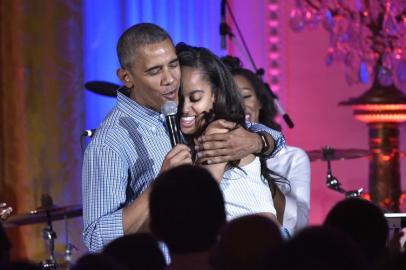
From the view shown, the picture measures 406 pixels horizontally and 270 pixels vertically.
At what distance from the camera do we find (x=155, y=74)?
3318 millimetres

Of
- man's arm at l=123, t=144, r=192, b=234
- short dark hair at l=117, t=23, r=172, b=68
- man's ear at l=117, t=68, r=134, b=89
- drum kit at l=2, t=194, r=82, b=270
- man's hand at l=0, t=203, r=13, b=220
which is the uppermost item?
short dark hair at l=117, t=23, r=172, b=68

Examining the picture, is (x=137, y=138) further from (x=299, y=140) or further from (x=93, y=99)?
(x=299, y=140)

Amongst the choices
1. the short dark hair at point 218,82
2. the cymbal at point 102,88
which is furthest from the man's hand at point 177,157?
the cymbal at point 102,88

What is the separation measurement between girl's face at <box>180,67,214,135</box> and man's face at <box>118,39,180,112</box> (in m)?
0.11

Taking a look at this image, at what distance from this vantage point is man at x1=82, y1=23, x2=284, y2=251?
124 inches

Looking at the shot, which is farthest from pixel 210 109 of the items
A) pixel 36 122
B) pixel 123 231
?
pixel 36 122

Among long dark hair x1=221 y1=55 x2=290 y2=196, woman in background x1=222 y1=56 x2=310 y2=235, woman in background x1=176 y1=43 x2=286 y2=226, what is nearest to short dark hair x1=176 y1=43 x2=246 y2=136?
woman in background x1=176 y1=43 x2=286 y2=226

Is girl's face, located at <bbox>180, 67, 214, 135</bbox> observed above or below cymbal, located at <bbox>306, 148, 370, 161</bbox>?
above

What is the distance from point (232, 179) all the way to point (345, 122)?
478 cm

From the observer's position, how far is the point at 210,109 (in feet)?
11.3

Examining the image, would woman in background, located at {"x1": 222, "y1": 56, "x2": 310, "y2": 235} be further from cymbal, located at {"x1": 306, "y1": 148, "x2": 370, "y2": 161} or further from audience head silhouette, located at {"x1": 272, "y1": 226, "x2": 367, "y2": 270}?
audience head silhouette, located at {"x1": 272, "y1": 226, "x2": 367, "y2": 270}

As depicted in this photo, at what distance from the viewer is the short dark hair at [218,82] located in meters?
3.49

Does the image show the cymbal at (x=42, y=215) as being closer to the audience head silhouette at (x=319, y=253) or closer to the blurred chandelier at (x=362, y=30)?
the blurred chandelier at (x=362, y=30)

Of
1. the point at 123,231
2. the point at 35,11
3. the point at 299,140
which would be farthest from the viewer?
the point at 299,140
